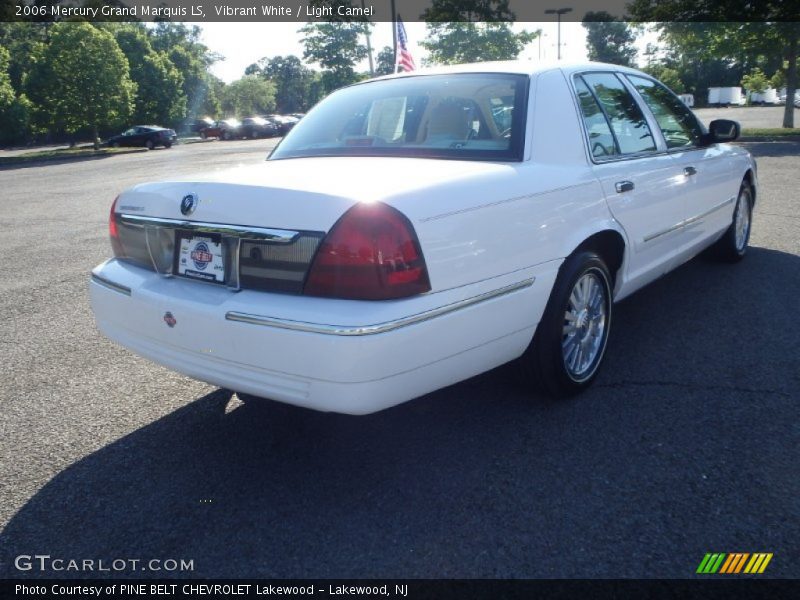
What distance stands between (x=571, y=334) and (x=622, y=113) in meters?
1.42

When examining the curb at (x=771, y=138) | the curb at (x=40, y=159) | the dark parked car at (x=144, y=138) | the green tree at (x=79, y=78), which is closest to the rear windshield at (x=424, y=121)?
the curb at (x=771, y=138)

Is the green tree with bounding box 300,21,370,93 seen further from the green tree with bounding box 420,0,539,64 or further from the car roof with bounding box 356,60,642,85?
the car roof with bounding box 356,60,642,85

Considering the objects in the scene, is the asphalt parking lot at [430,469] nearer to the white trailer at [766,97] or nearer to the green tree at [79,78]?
the green tree at [79,78]

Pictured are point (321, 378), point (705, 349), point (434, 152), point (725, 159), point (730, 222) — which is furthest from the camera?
point (730, 222)

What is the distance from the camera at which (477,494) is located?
267 centimetres

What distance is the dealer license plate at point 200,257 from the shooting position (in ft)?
8.99

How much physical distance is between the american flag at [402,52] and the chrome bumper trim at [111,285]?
1512cm

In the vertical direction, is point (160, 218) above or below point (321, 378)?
above

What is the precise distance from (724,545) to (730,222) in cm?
380

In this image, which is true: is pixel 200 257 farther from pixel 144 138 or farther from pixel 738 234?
pixel 144 138

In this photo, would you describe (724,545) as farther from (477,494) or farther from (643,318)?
(643,318)

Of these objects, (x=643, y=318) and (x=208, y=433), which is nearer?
(x=208, y=433)

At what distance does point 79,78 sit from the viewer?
35031 millimetres
